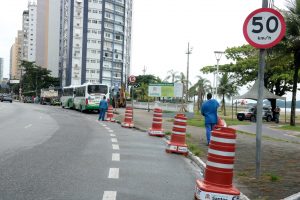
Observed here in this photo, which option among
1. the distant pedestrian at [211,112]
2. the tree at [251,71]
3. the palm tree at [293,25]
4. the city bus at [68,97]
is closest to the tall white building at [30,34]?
the city bus at [68,97]

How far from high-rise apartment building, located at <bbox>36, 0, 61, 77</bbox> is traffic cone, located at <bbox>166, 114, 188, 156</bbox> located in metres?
126

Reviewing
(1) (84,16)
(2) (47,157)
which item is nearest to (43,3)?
(1) (84,16)

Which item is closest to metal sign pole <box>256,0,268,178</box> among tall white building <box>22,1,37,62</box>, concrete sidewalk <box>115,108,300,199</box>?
concrete sidewalk <box>115,108,300,199</box>

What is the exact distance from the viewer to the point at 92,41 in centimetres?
10456

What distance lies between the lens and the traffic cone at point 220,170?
253 inches

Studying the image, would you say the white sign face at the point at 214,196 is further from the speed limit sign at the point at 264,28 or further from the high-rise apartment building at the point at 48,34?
the high-rise apartment building at the point at 48,34

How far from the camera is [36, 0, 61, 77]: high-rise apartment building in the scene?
452 feet

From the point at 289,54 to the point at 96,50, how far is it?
249 ft

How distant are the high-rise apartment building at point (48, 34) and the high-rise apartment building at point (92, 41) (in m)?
30.7

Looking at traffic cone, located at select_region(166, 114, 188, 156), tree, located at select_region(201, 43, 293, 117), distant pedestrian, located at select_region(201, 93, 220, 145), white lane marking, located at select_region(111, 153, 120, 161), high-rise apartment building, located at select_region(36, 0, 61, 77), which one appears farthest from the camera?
high-rise apartment building, located at select_region(36, 0, 61, 77)

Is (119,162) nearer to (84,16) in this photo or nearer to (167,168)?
(167,168)

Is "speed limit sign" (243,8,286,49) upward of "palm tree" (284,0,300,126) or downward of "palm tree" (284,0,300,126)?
downward

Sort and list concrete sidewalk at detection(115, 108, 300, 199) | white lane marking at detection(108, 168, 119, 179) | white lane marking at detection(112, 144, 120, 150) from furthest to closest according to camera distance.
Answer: white lane marking at detection(112, 144, 120, 150)
white lane marking at detection(108, 168, 119, 179)
concrete sidewalk at detection(115, 108, 300, 199)

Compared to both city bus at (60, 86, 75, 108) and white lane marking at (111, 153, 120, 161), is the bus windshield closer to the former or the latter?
city bus at (60, 86, 75, 108)
